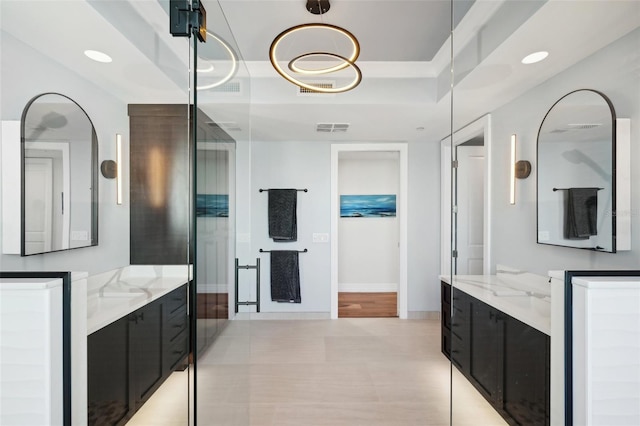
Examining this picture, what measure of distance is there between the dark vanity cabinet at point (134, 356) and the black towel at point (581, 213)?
4.22 ft

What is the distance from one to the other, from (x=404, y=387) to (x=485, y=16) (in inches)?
102

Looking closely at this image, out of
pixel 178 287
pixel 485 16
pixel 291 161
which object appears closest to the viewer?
pixel 178 287

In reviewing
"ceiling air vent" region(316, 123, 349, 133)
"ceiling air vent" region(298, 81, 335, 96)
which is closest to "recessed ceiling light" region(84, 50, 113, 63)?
"ceiling air vent" region(298, 81, 335, 96)

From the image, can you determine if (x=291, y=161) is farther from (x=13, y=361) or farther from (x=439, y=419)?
(x=13, y=361)

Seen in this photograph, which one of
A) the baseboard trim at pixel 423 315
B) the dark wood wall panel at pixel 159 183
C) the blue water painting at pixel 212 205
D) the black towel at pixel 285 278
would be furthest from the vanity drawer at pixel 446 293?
the dark wood wall panel at pixel 159 183

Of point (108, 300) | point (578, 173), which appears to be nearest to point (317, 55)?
point (578, 173)

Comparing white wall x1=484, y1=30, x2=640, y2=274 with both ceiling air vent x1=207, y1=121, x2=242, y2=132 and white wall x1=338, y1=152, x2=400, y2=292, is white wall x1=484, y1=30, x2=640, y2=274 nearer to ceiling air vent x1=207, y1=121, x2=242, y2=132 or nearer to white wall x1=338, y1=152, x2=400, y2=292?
ceiling air vent x1=207, y1=121, x2=242, y2=132

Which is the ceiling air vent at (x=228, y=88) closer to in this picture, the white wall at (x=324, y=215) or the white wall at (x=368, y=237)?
the white wall at (x=324, y=215)

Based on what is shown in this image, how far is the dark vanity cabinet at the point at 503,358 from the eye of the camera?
1.14 meters

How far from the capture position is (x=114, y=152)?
0.78m

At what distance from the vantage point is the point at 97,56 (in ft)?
2.42

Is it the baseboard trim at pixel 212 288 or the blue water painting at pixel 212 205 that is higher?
the blue water painting at pixel 212 205

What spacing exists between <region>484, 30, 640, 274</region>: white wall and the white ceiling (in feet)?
0.16

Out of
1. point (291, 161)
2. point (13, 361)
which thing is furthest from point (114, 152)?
point (291, 161)
